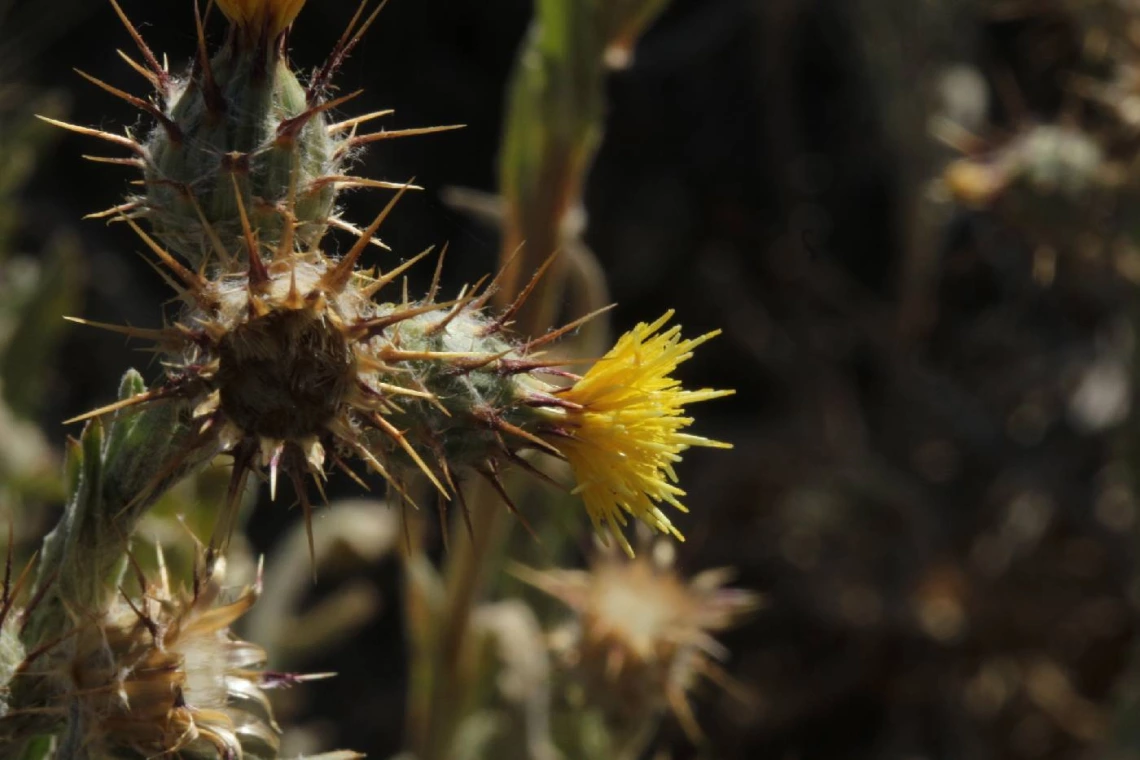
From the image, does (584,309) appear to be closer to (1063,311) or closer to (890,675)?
(890,675)

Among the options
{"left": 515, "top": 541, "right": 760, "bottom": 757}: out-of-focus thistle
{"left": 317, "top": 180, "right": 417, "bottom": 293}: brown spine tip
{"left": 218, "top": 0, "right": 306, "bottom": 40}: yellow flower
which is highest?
{"left": 218, "top": 0, "right": 306, "bottom": 40}: yellow flower

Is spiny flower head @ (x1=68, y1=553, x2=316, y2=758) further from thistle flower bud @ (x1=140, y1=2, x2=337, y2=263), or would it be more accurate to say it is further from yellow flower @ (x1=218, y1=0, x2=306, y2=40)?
yellow flower @ (x1=218, y1=0, x2=306, y2=40)

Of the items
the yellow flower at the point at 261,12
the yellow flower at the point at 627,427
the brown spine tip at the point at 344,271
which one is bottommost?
the yellow flower at the point at 627,427

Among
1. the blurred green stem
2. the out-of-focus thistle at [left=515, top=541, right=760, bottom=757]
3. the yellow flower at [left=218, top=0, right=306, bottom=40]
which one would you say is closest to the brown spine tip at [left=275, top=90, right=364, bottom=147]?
the yellow flower at [left=218, top=0, right=306, bottom=40]

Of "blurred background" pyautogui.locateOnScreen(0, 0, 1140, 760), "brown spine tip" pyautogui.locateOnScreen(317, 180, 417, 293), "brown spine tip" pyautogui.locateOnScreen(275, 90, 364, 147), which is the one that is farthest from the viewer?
Result: "blurred background" pyautogui.locateOnScreen(0, 0, 1140, 760)

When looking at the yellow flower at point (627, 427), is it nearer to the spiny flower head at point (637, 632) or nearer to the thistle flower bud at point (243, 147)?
the thistle flower bud at point (243, 147)

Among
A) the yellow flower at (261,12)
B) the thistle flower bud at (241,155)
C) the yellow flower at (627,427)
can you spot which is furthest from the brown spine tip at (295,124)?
the yellow flower at (627,427)

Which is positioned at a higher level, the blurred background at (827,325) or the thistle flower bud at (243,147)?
the thistle flower bud at (243,147)
